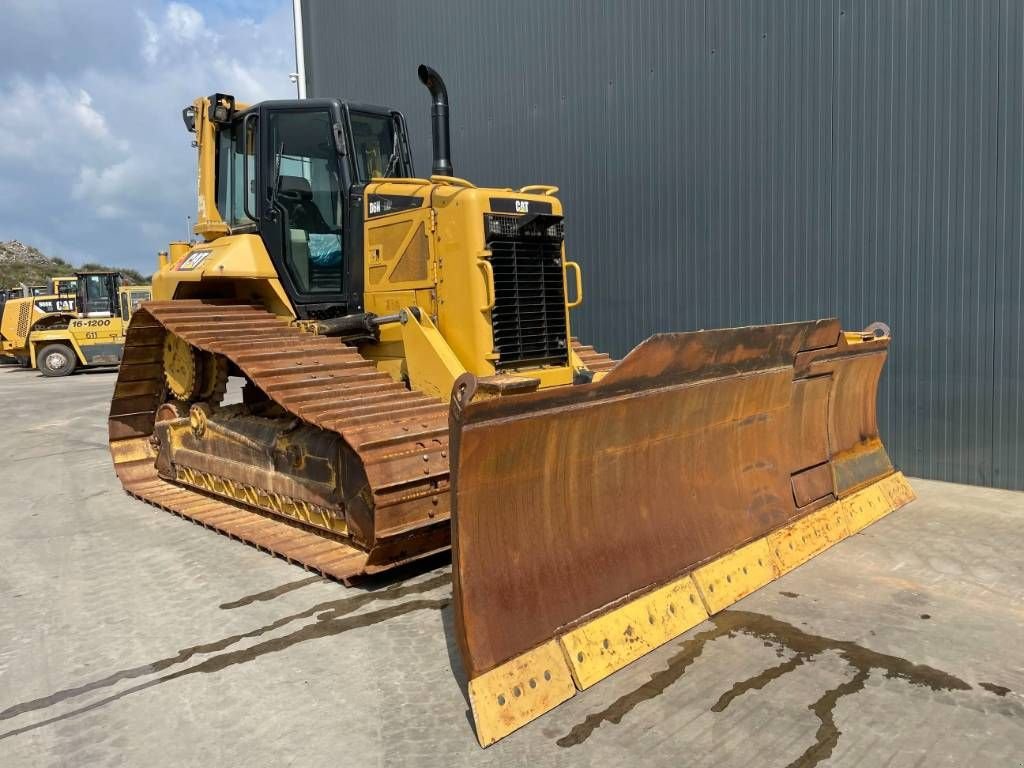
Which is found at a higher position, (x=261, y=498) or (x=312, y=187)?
(x=312, y=187)

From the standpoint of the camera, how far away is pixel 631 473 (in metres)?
3.90

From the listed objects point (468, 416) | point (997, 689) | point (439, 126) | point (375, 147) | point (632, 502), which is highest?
point (439, 126)

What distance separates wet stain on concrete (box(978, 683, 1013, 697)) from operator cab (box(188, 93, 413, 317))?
470 centimetres

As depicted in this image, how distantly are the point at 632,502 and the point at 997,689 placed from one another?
1707mm

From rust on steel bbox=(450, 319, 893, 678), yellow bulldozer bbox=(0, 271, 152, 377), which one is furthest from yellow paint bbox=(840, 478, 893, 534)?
yellow bulldozer bbox=(0, 271, 152, 377)

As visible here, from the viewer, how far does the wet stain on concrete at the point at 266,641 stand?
3366 mm

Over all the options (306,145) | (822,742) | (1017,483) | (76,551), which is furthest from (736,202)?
(76,551)

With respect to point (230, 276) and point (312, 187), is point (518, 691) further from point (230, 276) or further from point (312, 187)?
point (312, 187)

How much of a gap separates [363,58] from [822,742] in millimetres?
13405

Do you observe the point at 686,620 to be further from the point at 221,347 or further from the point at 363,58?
the point at 363,58

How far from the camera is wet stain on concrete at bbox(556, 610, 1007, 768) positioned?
3.01 m

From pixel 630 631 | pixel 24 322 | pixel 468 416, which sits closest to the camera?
pixel 468 416

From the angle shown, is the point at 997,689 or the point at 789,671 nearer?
the point at 997,689

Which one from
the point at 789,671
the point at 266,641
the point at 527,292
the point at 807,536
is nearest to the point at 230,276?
the point at 527,292
